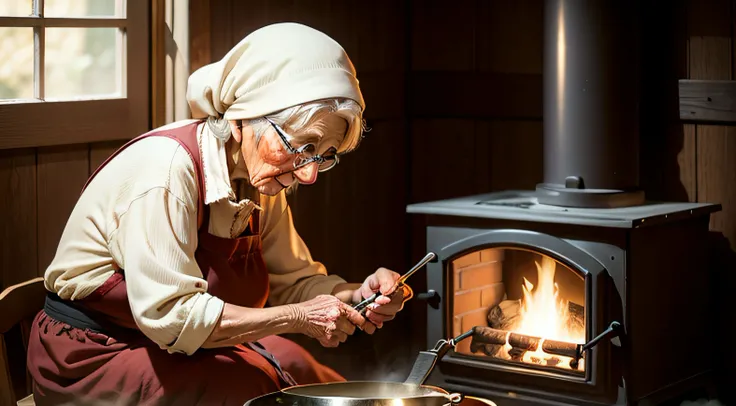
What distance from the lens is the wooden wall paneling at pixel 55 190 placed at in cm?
258

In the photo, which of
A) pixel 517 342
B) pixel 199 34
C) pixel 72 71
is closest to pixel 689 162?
pixel 517 342

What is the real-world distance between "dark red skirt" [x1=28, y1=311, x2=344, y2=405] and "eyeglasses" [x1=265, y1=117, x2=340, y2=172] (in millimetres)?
416

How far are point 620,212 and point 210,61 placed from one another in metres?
1.23

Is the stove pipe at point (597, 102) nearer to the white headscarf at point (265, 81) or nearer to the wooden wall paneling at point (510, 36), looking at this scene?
the wooden wall paneling at point (510, 36)

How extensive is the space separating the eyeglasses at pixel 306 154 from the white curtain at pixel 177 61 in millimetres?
853

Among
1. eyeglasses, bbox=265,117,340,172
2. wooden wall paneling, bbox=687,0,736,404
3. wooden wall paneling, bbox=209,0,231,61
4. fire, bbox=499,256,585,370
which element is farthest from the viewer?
wooden wall paneling, bbox=687,0,736,404

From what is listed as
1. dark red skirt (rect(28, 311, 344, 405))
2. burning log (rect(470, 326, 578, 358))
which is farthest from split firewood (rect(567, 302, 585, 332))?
dark red skirt (rect(28, 311, 344, 405))

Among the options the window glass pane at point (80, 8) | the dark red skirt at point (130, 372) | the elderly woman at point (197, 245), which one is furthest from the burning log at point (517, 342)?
the window glass pane at point (80, 8)

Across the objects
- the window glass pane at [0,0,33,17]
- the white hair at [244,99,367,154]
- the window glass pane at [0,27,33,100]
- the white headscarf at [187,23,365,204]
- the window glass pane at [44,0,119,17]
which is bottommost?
the white hair at [244,99,367,154]

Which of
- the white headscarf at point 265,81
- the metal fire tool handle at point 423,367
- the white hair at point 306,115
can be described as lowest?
the metal fire tool handle at point 423,367

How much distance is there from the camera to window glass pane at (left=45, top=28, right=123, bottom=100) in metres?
2.61

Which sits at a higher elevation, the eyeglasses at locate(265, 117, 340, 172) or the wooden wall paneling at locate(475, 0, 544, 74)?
the wooden wall paneling at locate(475, 0, 544, 74)

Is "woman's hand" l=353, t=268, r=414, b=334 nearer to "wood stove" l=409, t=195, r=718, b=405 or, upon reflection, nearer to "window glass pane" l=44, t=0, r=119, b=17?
"wood stove" l=409, t=195, r=718, b=405

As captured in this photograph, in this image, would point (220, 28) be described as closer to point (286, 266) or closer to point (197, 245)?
point (286, 266)
